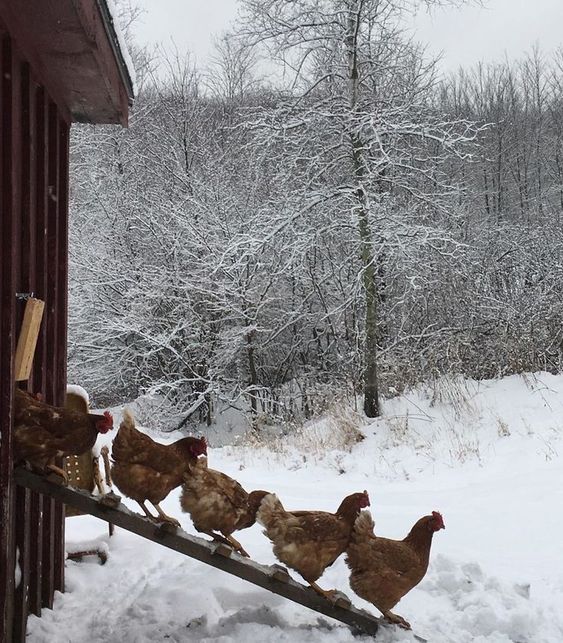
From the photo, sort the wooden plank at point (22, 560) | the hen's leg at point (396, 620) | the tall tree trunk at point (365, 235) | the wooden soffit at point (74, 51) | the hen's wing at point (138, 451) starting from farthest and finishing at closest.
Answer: the tall tree trunk at point (365, 235)
the hen's leg at point (396, 620)
the hen's wing at point (138, 451)
the wooden plank at point (22, 560)
the wooden soffit at point (74, 51)

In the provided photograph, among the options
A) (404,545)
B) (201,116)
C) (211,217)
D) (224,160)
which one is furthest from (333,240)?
(404,545)

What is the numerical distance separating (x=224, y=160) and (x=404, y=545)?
13.1 m

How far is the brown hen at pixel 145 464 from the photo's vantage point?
10.2 feet

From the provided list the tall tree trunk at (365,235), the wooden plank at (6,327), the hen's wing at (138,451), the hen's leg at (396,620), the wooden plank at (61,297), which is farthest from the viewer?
the tall tree trunk at (365,235)

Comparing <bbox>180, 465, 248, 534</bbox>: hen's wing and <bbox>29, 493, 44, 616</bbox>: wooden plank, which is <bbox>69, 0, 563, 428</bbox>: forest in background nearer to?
<bbox>180, 465, 248, 534</bbox>: hen's wing

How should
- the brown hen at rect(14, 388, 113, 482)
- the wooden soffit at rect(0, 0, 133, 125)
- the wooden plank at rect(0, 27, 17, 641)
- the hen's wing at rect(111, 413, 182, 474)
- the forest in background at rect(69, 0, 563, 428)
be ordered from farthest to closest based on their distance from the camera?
the forest in background at rect(69, 0, 563, 428)
the hen's wing at rect(111, 413, 182, 474)
the brown hen at rect(14, 388, 113, 482)
the wooden plank at rect(0, 27, 17, 641)
the wooden soffit at rect(0, 0, 133, 125)

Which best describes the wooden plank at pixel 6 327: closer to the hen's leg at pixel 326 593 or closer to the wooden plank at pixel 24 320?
the wooden plank at pixel 24 320

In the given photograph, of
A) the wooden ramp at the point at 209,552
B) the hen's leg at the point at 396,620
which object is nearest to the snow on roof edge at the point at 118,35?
the wooden ramp at the point at 209,552

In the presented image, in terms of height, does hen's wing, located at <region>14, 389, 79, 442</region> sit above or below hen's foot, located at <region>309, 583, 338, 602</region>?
above

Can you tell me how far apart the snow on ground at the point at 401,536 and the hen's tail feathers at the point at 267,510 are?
602 millimetres

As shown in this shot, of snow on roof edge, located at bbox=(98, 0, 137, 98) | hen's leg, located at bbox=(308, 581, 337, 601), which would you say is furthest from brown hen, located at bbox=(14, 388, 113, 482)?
snow on roof edge, located at bbox=(98, 0, 137, 98)

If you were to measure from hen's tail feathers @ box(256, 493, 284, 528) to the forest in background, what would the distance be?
577 centimetres

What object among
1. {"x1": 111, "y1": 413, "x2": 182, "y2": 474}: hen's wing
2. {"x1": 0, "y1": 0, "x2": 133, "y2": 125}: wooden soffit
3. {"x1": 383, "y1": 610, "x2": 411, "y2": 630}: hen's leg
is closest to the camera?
{"x1": 0, "y1": 0, "x2": 133, "y2": 125}: wooden soffit

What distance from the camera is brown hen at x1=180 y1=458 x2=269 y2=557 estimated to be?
320 centimetres
